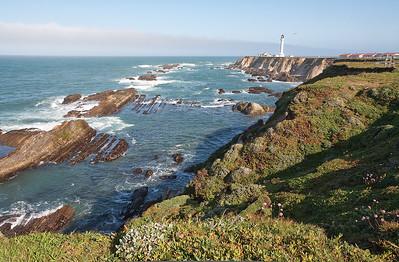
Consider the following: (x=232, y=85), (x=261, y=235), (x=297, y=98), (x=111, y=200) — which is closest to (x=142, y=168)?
(x=111, y=200)

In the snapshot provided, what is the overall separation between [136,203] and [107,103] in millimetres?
40482

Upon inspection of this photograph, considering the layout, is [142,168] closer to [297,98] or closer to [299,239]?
[297,98]

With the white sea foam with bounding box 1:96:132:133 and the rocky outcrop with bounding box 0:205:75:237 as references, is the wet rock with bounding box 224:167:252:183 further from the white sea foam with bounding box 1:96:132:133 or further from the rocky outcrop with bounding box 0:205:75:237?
the white sea foam with bounding box 1:96:132:133

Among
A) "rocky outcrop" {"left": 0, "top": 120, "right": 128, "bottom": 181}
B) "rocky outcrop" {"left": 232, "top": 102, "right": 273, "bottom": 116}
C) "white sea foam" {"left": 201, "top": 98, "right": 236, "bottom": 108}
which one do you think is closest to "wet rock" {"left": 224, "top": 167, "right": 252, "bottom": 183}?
"rocky outcrop" {"left": 0, "top": 120, "right": 128, "bottom": 181}

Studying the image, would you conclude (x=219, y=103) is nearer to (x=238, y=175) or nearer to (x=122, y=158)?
(x=122, y=158)

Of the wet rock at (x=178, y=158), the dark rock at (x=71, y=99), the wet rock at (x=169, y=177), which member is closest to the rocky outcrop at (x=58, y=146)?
the wet rock at (x=178, y=158)

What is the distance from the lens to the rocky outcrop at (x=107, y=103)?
55594mm

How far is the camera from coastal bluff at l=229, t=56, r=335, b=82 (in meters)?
99.1

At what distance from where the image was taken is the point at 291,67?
114250 mm

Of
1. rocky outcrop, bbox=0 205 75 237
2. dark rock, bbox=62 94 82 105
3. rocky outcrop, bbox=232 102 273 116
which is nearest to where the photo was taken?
rocky outcrop, bbox=0 205 75 237

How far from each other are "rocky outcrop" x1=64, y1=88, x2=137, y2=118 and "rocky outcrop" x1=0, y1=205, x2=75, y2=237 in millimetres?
30754

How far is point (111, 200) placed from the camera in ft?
88.6

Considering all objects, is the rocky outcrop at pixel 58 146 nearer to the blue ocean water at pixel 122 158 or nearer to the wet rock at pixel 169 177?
the blue ocean water at pixel 122 158

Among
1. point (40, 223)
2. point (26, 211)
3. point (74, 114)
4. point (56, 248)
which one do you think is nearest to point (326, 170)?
point (56, 248)
